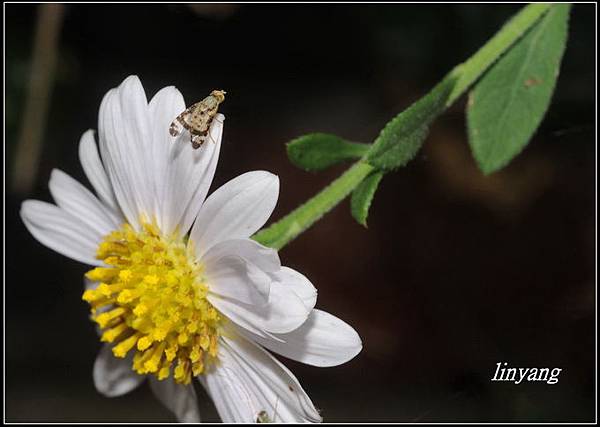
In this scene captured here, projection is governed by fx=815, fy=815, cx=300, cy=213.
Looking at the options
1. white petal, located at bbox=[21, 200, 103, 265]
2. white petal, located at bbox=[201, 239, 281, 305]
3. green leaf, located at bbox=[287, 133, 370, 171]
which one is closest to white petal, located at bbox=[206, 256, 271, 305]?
white petal, located at bbox=[201, 239, 281, 305]

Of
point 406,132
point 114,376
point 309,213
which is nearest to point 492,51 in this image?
point 406,132

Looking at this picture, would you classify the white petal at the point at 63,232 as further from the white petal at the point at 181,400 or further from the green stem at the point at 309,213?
the green stem at the point at 309,213

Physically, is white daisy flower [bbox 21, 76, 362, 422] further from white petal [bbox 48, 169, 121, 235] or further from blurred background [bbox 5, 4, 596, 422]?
blurred background [bbox 5, 4, 596, 422]

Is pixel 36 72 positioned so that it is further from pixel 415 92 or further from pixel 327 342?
pixel 327 342

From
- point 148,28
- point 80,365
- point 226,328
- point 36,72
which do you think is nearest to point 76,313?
point 80,365

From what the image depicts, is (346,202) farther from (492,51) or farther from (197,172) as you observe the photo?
(197,172)

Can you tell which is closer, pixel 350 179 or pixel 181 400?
pixel 350 179

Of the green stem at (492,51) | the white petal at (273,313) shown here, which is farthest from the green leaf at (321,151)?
the white petal at (273,313)
